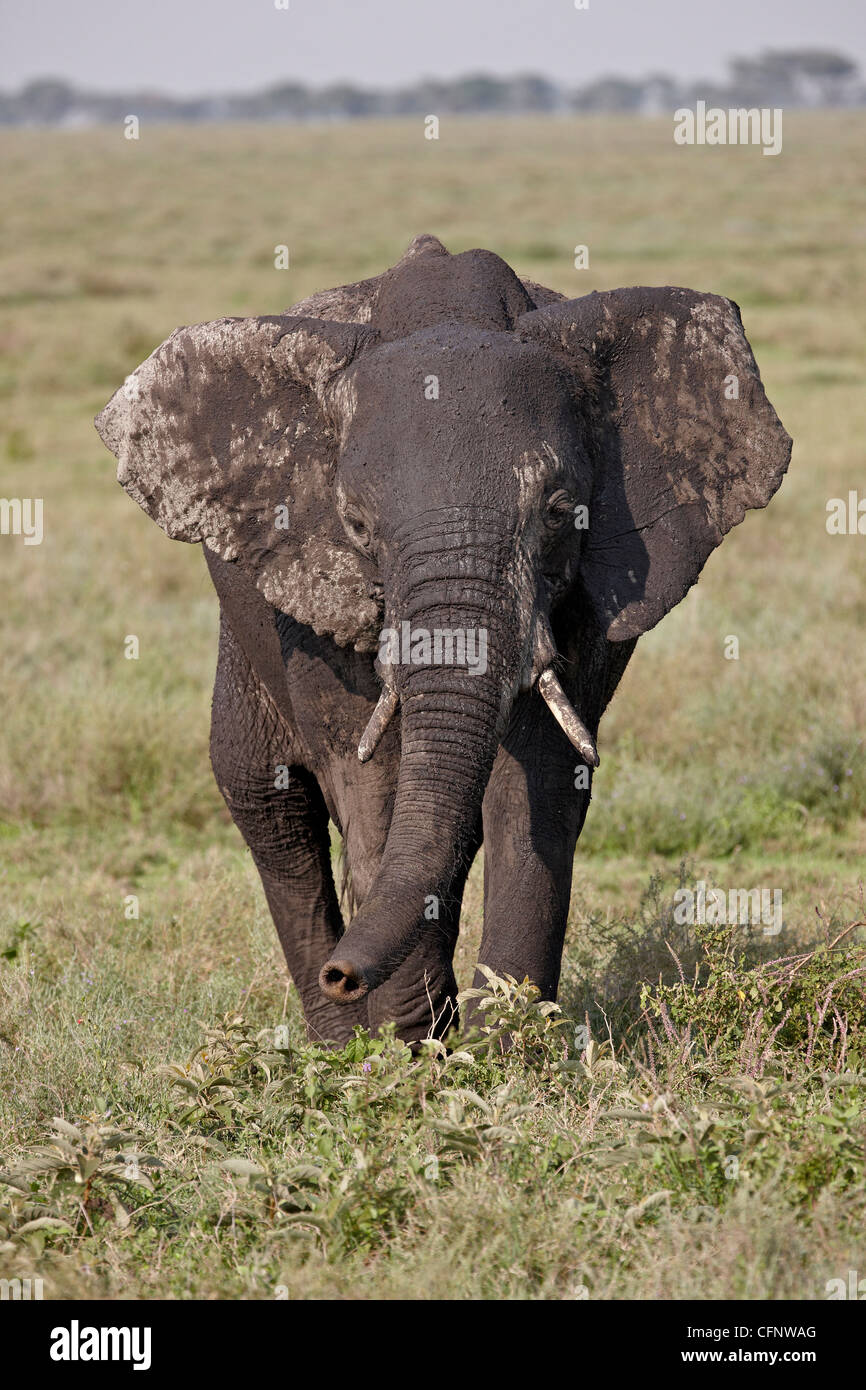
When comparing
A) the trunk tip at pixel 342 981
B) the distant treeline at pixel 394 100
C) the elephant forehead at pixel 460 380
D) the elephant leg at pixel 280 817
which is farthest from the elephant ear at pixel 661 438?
the distant treeline at pixel 394 100

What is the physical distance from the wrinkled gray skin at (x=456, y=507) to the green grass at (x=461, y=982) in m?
0.54

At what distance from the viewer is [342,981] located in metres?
3.42

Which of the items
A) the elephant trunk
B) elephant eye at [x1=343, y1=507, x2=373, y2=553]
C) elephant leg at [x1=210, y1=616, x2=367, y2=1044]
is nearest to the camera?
the elephant trunk

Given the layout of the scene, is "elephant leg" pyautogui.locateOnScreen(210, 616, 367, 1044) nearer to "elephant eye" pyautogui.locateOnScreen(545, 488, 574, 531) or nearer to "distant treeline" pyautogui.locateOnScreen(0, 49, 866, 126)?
"elephant eye" pyautogui.locateOnScreen(545, 488, 574, 531)

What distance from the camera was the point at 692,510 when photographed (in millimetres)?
4395

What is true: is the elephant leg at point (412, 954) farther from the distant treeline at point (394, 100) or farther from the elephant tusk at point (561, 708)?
the distant treeline at point (394, 100)

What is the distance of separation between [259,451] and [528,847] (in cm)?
128

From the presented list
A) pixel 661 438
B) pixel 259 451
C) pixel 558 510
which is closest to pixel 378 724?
pixel 558 510

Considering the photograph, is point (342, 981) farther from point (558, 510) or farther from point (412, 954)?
point (558, 510)

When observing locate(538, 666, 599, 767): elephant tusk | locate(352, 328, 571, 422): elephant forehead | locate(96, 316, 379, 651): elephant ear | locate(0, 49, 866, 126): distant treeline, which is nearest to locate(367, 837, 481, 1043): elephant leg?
locate(538, 666, 599, 767): elephant tusk

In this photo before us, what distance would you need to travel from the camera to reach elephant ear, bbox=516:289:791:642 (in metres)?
4.28

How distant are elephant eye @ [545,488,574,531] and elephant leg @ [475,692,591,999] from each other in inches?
24.7
